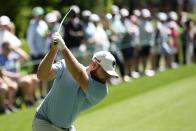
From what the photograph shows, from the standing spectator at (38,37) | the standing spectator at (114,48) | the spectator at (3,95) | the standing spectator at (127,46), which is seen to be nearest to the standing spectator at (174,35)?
the standing spectator at (127,46)

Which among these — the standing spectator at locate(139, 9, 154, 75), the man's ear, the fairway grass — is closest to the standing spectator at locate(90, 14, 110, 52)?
the fairway grass

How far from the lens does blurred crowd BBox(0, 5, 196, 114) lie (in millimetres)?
11719

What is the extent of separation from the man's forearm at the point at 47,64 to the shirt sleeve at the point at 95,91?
41cm

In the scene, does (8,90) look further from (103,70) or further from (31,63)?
(103,70)

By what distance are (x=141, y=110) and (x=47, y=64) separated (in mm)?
6972

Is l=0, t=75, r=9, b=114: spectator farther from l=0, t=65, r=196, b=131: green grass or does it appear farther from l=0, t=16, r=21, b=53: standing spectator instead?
l=0, t=16, r=21, b=53: standing spectator

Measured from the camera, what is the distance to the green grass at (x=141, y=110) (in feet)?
Answer: 34.3

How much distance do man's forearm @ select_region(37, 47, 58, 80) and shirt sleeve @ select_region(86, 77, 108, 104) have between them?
0.41 m

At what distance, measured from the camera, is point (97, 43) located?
1543 centimetres

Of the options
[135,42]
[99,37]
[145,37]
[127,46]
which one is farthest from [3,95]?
[145,37]

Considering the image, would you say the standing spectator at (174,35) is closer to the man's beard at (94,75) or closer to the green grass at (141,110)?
the green grass at (141,110)

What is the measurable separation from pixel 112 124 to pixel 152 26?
29.1 ft

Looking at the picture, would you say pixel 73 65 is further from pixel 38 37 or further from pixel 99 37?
pixel 99 37

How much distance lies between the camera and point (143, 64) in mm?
18141
